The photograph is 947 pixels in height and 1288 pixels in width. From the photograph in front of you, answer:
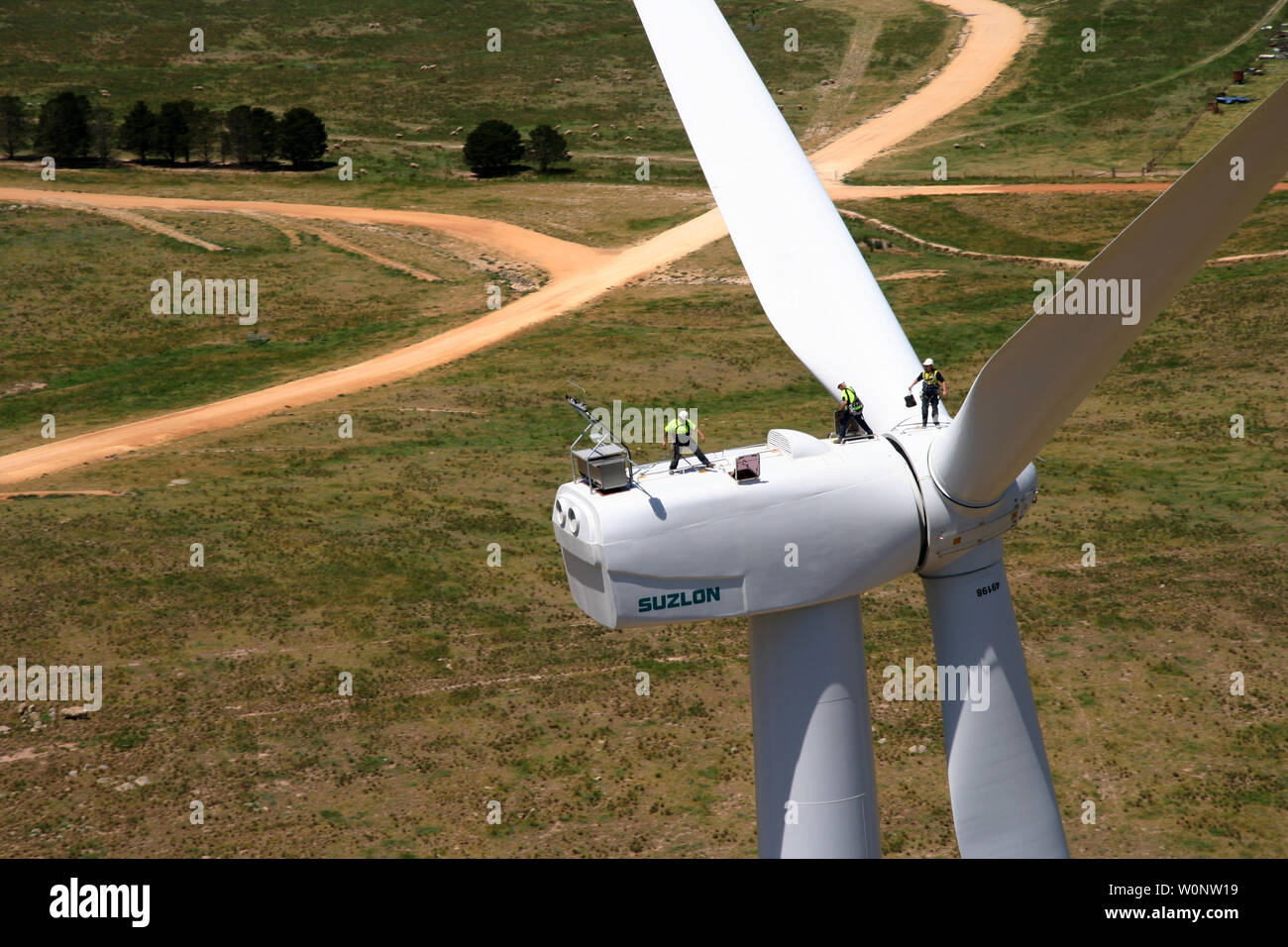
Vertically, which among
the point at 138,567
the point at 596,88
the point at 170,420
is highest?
the point at 596,88

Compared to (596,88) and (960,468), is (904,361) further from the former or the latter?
(596,88)

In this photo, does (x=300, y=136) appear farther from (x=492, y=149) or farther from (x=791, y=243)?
(x=791, y=243)

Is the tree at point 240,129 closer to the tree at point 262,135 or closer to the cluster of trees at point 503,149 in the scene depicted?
the tree at point 262,135

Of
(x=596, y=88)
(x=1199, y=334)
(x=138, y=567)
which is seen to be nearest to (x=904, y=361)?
(x=138, y=567)

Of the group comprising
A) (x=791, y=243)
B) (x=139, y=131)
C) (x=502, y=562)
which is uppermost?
(x=139, y=131)

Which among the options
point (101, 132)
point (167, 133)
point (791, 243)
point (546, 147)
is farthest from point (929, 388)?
point (101, 132)

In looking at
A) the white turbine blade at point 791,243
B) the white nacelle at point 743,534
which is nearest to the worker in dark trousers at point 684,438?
the white nacelle at point 743,534

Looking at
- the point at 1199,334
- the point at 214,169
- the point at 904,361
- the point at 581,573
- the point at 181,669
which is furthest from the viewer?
the point at 214,169
